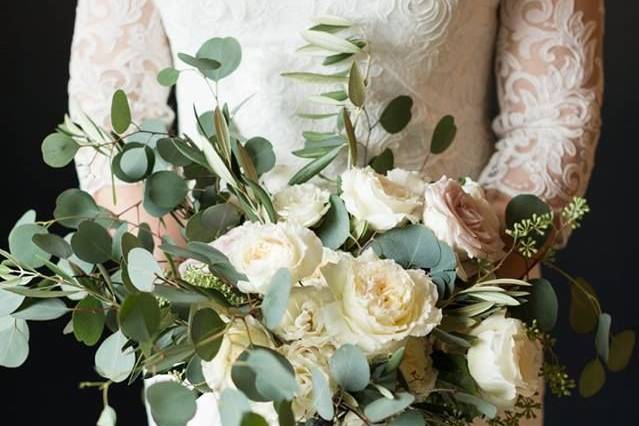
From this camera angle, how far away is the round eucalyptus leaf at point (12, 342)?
0.83m

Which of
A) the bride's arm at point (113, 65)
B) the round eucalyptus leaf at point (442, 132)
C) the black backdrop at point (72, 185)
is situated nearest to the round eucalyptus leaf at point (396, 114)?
the round eucalyptus leaf at point (442, 132)

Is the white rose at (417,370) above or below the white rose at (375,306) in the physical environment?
below

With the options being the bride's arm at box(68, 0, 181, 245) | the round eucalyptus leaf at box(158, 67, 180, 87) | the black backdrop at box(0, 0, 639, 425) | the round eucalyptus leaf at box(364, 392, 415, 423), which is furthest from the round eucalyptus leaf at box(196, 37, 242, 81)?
the black backdrop at box(0, 0, 639, 425)

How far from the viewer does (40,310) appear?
2.72 feet

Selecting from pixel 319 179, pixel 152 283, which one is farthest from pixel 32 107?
pixel 152 283

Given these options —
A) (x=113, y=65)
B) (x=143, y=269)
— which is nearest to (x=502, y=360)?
(x=143, y=269)

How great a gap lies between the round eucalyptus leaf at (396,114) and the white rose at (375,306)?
352 mm

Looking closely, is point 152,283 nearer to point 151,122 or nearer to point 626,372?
point 151,122

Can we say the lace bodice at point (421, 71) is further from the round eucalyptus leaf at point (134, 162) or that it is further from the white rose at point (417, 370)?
the white rose at point (417, 370)

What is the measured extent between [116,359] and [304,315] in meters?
0.16

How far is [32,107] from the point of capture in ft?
5.65

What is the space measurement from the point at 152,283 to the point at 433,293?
0.20 m

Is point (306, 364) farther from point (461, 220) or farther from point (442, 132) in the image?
point (442, 132)

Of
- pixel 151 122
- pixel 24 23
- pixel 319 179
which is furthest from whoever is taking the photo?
pixel 24 23
